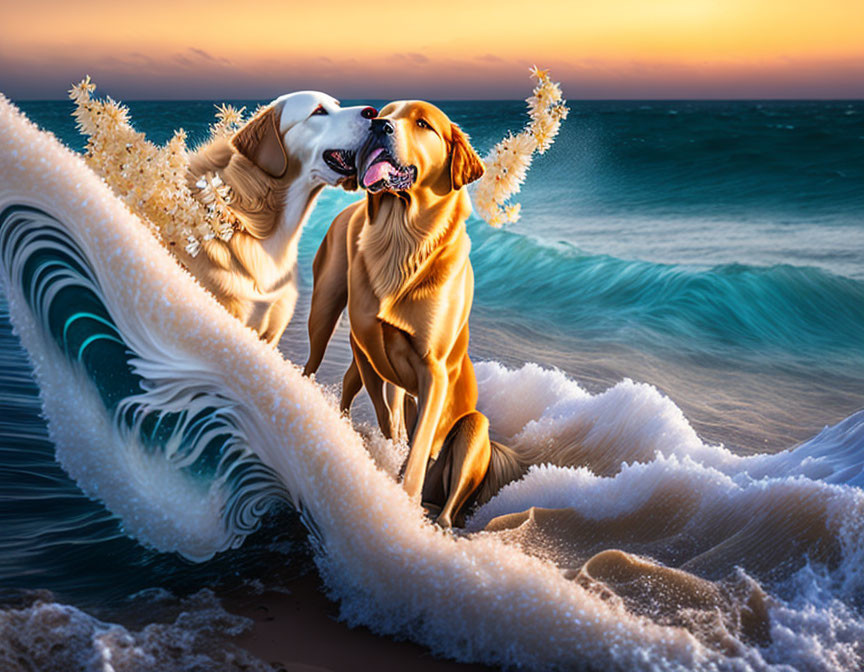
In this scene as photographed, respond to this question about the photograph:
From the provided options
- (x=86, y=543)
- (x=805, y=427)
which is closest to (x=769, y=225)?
(x=805, y=427)

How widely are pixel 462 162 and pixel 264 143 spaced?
0.63m

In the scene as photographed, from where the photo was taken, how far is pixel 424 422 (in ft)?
7.84

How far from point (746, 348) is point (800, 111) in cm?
920

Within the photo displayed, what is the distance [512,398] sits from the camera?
3426 mm

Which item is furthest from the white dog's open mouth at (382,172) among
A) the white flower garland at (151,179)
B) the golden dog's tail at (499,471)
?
the golden dog's tail at (499,471)

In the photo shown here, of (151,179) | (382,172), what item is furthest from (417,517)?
(151,179)

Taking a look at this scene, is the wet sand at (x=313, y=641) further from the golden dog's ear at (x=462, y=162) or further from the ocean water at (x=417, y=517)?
the golden dog's ear at (x=462, y=162)

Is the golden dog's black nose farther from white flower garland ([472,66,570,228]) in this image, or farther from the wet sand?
the wet sand

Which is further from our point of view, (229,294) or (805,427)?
(805,427)

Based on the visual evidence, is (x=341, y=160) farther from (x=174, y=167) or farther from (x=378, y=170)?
(x=174, y=167)

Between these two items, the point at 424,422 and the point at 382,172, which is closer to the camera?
the point at 382,172

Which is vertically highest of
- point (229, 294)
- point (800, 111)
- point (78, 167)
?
point (800, 111)

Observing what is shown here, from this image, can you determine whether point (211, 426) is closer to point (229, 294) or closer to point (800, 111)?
point (229, 294)

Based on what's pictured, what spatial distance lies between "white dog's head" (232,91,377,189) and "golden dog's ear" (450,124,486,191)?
0.81 ft
